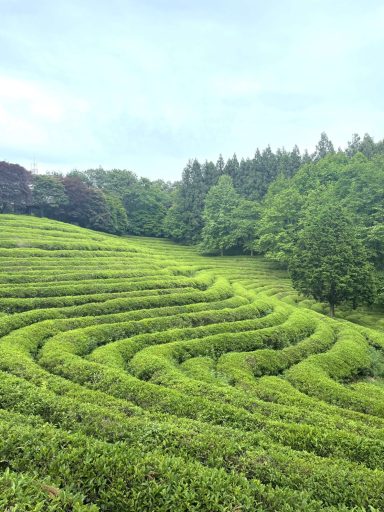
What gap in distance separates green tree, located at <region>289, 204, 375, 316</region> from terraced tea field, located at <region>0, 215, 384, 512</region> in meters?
7.12

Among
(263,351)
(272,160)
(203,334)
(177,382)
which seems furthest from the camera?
(272,160)

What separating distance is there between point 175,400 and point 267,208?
5744 cm

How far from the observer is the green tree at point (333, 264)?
110 feet

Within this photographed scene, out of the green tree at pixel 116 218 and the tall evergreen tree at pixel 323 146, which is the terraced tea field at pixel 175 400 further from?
the tall evergreen tree at pixel 323 146

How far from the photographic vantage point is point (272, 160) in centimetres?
9112

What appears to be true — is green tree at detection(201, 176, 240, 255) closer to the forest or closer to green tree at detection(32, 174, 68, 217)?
the forest

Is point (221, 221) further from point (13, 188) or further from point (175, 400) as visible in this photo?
point (175, 400)

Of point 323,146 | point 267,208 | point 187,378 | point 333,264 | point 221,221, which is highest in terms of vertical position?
point 323,146

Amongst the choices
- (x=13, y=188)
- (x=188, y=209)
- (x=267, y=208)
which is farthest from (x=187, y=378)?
(x=188, y=209)

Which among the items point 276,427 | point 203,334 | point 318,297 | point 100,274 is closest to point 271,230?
point 318,297

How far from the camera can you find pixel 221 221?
68750 millimetres

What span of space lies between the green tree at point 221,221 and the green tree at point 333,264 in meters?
29.0

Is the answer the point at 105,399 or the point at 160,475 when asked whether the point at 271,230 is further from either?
the point at 160,475

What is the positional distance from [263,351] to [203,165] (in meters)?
77.9
